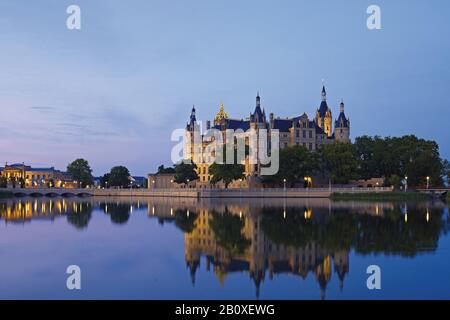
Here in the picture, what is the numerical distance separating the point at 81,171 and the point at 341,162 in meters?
68.7

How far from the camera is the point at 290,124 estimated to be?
100m

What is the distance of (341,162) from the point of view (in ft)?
260

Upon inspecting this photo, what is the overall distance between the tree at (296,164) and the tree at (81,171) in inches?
2360

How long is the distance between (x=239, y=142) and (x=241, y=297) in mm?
79051

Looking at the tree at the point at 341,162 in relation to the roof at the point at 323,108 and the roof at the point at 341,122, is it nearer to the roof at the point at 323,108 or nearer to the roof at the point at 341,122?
the roof at the point at 341,122

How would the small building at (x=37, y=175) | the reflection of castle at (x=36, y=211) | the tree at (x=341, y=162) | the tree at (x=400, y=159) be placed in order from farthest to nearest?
the small building at (x=37, y=175)
the tree at (x=341, y=162)
the tree at (x=400, y=159)
the reflection of castle at (x=36, y=211)

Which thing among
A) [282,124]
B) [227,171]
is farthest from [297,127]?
[227,171]

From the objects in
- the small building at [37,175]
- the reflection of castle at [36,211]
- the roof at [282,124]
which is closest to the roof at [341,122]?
the roof at [282,124]

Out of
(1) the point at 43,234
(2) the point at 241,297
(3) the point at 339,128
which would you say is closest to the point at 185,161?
(3) the point at 339,128

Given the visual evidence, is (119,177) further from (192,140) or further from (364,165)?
(364,165)

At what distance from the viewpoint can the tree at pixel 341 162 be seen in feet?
259

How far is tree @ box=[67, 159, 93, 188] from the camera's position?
12525 centimetres

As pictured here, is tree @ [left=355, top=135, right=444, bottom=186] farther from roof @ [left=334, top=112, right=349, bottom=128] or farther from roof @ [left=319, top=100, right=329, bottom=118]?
roof @ [left=319, top=100, right=329, bottom=118]
